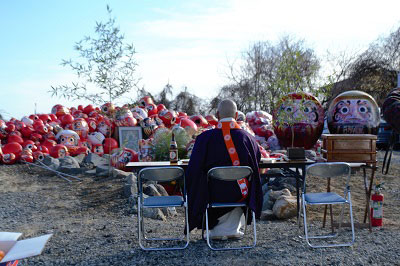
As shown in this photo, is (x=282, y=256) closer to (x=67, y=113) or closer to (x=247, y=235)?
(x=247, y=235)

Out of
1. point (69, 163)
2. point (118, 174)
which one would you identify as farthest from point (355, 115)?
point (69, 163)

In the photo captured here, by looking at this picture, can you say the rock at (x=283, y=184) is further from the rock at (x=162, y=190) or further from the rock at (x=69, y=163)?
the rock at (x=69, y=163)

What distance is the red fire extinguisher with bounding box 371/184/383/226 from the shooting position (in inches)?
218

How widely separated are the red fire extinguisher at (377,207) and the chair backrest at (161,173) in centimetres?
278

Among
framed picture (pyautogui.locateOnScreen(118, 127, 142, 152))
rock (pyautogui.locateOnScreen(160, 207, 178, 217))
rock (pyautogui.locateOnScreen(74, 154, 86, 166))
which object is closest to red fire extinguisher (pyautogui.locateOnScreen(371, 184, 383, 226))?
rock (pyautogui.locateOnScreen(160, 207, 178, 217))

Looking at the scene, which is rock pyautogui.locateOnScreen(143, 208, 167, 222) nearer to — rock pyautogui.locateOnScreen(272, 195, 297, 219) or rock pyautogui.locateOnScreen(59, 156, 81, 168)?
rock pyautogui.locateOnScreen(272, 195, 297, 219)

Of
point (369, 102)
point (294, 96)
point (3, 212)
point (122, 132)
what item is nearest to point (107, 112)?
point (122, 132)

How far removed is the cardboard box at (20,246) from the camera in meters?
1.87

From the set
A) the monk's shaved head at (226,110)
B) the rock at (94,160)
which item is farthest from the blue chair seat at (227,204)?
the rock at (94,160)

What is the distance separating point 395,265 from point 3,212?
6164mm

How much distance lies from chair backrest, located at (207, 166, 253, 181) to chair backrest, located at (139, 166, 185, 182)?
1.26 ft

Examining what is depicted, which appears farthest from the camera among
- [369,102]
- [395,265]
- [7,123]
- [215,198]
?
[7,123]

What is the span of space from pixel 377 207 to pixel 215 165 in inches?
98.4

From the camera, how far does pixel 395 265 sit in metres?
4.20
